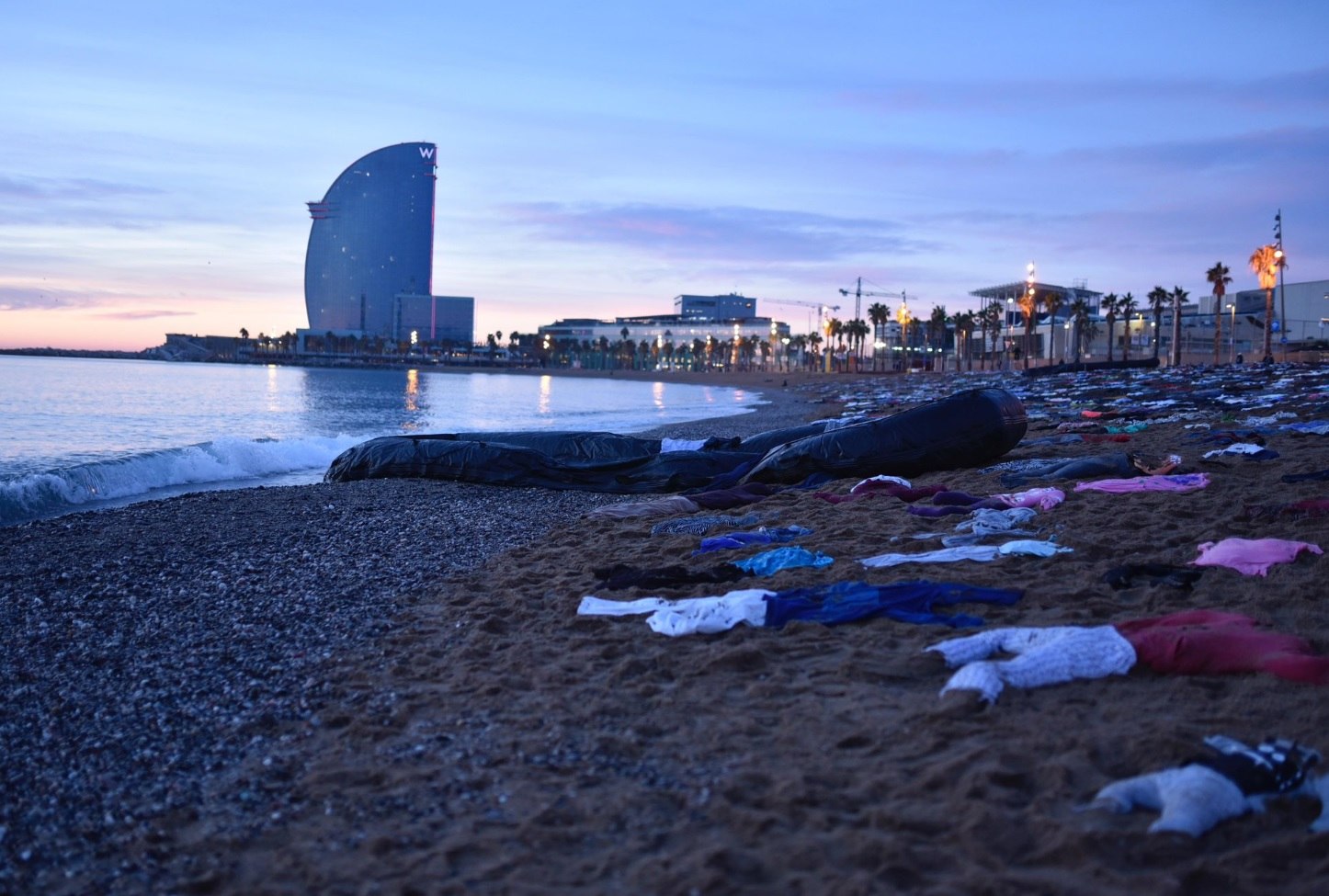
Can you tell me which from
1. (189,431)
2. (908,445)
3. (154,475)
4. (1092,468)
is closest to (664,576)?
(1092,468)

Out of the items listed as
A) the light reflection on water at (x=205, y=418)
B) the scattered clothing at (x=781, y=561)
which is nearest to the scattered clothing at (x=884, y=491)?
the scattered clothing at (x=781, y=561)

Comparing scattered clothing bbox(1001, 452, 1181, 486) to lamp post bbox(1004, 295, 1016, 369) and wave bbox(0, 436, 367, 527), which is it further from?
lamp post bbox(1004, 295, 1016, 369)

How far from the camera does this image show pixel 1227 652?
401cm

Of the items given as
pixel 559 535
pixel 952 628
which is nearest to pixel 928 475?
pixel 559 535

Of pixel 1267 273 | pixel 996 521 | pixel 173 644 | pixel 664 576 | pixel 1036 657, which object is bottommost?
pixel 173 644

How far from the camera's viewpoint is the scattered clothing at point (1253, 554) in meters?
5.76

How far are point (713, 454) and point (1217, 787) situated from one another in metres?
10.5

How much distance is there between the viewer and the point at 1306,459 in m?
Result: 10.4

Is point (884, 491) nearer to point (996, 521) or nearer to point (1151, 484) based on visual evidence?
point (996, 521)

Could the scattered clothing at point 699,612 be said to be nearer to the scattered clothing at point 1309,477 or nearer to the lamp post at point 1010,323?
the scattered clothing at point 1309,477

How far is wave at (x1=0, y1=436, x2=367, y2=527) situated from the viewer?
12.6m

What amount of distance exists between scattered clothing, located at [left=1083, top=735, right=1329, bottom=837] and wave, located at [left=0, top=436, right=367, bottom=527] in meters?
12.4

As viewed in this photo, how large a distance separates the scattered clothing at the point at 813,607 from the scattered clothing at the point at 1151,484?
4.16 metres

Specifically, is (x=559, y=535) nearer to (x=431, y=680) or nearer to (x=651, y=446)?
(x=431, y=680)
